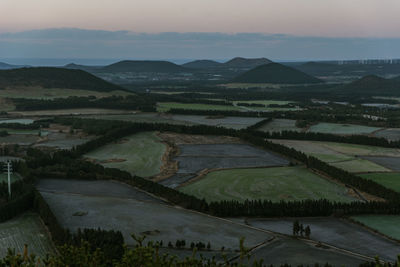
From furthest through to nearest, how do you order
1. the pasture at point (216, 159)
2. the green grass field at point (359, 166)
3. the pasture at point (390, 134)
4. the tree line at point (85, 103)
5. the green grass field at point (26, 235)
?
the tree line at point (85, 103) < the pasture at point (390, 134) < the green grass field at point (359, 166) < the pasture at point (216, 159) < the green grass field at point (26, 235)

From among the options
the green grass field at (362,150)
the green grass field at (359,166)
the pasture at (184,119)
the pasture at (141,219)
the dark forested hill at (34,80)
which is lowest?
the pasture at (141,219)

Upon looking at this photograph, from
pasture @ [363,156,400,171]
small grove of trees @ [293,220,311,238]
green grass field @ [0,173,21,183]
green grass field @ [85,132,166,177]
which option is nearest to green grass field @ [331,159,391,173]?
pasture @ [363,156,400,171]

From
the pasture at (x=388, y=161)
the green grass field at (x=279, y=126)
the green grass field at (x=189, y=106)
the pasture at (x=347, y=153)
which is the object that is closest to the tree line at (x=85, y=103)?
the green grass field at (x=189, y=106)

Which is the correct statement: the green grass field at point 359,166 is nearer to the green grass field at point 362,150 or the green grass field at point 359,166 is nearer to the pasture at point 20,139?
the green grass field at point 362,150

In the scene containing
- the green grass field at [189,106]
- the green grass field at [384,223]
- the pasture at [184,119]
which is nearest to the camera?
the green grass field at [384,223]

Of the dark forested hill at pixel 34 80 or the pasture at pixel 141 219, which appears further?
the dark forested hill at pixel 34 80

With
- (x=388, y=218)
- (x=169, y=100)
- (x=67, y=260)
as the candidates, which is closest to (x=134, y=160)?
(x=388, y=218)

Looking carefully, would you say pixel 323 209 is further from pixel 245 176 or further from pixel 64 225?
pixel 64 225
